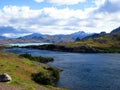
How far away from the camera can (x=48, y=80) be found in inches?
3666

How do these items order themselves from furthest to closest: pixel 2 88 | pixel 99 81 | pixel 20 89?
pixel 99 81, pixel 20 89, pixel 2 88

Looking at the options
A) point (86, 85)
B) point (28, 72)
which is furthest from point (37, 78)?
point (86, 85)

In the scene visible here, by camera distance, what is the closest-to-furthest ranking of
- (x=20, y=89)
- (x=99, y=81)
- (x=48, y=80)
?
(x=20, y=89) → (x=48, y=80) → (x=99, y=81)

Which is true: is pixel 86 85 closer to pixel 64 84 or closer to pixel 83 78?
pixel 64 84

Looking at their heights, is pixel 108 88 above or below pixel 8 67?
below

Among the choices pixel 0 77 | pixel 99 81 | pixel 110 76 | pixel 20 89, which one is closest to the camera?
pixel 20 89

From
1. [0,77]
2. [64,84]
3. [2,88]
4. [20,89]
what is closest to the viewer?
[2,88]

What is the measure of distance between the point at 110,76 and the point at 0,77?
62309 millimetres

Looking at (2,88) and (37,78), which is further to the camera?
(37,78)

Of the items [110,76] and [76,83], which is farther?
[110,76]

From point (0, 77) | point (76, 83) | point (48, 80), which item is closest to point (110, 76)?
point (76, 83)

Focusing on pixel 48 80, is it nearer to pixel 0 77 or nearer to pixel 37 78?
pixel 37 78

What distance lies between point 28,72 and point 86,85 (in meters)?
21.2

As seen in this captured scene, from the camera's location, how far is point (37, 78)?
9344 centimetres
